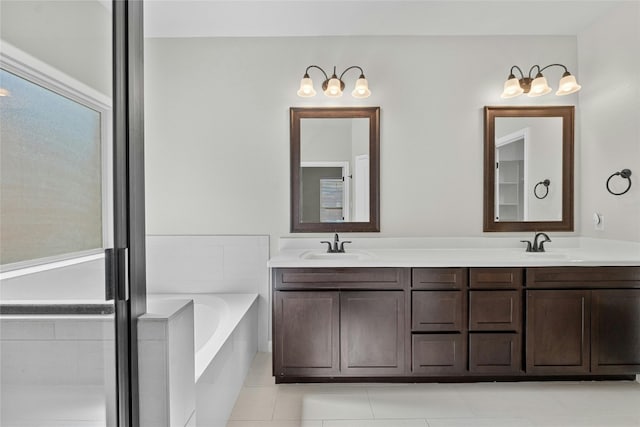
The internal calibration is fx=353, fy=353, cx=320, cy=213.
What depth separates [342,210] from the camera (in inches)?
112

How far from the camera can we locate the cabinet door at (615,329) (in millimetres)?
2244

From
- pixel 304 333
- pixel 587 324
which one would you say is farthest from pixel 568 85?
pixel 304 333

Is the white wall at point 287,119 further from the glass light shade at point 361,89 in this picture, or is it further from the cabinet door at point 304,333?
the cabinet door at point 304,333

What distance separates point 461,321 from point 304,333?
101cm

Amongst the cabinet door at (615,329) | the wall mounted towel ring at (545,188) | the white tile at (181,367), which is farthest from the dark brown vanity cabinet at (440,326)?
the white tile at (181,367)

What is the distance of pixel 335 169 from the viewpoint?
2.84 metres

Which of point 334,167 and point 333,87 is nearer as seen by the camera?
point 333,87

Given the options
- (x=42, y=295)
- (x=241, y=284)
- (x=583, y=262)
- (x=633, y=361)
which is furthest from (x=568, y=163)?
(x=42, y=295)

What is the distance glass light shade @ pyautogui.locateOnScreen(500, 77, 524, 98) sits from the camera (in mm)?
2682

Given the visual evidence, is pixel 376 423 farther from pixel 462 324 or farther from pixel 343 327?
pixel 462 324

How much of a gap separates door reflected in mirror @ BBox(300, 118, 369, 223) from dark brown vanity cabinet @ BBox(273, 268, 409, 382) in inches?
27.4

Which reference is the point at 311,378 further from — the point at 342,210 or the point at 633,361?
the point at 633,361

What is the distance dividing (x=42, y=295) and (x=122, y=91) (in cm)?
52

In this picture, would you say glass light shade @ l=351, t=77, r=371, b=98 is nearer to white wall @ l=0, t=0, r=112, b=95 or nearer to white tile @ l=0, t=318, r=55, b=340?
white wall @ l=0, t=0, r=112, b=95
